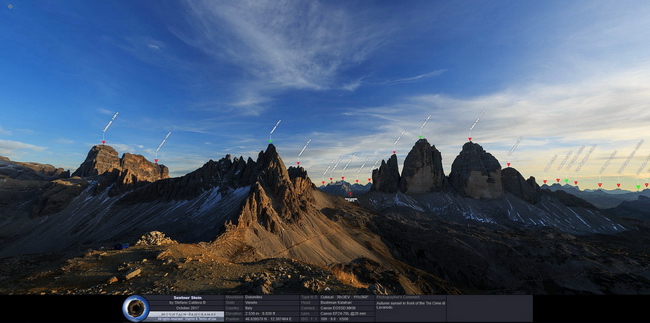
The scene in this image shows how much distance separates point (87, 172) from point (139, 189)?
84.9 metres

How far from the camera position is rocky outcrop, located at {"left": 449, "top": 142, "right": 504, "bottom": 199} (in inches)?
5723

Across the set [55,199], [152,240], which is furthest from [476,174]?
[55,199]

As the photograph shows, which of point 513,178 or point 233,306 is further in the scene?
point 513,178

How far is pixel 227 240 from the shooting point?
45781 mm

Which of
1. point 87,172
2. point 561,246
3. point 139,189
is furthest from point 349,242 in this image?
point 87,172

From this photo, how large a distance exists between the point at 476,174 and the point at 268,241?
5479 inches

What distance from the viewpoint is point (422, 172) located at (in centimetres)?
15312

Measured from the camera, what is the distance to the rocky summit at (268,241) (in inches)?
582

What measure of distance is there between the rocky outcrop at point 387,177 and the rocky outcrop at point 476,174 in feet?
117

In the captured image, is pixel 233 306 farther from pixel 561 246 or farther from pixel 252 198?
pixel 561 246

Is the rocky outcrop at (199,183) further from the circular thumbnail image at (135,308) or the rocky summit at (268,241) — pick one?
the circular thumbnail image at (135,308)
